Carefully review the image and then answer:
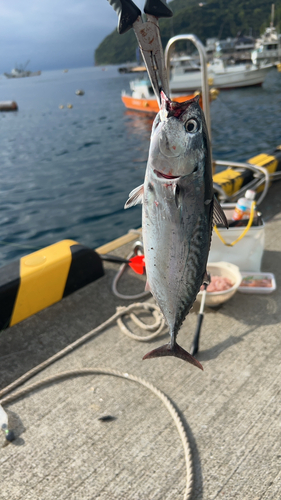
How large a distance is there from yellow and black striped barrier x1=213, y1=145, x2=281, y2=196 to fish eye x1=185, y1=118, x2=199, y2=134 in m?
4.70

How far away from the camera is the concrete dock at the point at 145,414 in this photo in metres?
2.21

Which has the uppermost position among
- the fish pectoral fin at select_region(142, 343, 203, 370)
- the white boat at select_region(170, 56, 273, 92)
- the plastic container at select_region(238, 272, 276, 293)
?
the white boat at select_region(170, 56, 273, 92)

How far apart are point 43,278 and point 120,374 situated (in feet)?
4.75

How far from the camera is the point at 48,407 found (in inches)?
110

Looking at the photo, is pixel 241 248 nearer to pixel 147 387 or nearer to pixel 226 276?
pixel 226 276

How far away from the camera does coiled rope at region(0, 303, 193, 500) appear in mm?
2373

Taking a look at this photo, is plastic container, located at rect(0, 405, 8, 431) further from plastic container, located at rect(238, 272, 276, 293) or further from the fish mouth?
plastic container, located at rect(238, 272, 276, 293)

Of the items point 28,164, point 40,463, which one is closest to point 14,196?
point 28,164

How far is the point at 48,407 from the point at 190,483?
1.28 meters

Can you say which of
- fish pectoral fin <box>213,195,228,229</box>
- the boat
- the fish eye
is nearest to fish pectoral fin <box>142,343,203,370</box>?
fish pectoral fin <box>213,195,228,229</box>

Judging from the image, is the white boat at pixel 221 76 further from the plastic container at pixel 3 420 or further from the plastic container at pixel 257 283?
the plastic container at pixel 3 420

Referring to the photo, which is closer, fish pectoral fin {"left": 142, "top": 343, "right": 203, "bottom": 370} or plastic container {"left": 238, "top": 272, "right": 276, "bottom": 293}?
fish pectoral fin {"left": 142, "top": 343, "right": 203, "bottom": 370}

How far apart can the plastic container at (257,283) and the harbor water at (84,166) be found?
592 centimetres

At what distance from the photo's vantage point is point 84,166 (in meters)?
17.4
